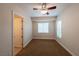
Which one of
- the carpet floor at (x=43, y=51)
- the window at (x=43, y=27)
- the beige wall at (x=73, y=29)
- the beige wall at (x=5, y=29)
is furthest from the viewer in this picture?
the window at (x=43, y=27)

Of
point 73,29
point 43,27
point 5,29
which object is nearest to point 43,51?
point 73,29

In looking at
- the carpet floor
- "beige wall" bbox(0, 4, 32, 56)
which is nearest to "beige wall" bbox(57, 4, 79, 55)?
the carpet floor

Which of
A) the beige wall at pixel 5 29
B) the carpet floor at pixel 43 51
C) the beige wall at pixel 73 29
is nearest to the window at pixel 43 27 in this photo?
the carpet floor at pixel 43 51

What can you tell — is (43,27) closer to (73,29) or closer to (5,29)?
(73,29)

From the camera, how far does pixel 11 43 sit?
3814mm

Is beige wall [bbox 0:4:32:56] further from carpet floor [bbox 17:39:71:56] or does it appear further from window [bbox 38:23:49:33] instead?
window [bbox 38:23:49:33]

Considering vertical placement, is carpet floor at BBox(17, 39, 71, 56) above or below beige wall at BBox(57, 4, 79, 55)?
below

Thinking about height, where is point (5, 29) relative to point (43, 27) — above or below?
below

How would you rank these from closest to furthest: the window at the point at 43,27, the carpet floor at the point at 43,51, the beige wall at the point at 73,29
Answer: the beige wall at the point at 73,29
the carpet floor at the point at 43,51
the window at the point at 43,27

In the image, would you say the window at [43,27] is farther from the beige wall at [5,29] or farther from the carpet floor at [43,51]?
the beige wall at [5,29]

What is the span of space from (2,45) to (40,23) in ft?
24.2

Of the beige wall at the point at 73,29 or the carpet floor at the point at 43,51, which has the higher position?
the beige wall at the point at 73,29

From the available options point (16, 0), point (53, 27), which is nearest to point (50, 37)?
point (53, 27)

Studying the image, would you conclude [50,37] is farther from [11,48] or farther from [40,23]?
[11,48]
